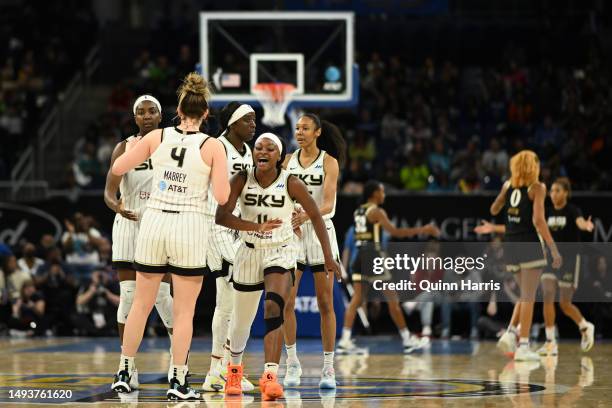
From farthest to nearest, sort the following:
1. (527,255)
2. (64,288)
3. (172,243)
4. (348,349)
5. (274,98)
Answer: (274,98)
(64,288)
(348,349)
(527,255)
(172,243)

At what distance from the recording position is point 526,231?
12516mm

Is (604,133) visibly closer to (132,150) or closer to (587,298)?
(587,298)

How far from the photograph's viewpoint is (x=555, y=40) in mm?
24469

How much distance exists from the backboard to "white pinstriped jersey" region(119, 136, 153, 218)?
7.75 metres

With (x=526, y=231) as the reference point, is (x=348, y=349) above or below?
below

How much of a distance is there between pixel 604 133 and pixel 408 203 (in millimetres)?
5108

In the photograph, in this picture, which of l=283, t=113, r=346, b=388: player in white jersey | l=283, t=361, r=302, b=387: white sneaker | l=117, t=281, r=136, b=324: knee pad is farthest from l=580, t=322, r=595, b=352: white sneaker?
l=117, t=281, r=136, b=324: knee pad

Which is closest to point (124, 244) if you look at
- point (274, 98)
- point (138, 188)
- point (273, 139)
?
point (138, 188)

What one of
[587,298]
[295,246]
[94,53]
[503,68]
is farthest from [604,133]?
[295,246]

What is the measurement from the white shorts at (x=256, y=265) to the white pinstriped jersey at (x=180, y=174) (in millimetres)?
618

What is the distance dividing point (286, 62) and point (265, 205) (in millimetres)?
9340

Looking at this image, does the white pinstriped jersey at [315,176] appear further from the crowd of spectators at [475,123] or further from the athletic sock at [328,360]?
the crowd of spectators at [475,123]

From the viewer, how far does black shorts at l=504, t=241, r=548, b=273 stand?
12.2 meters

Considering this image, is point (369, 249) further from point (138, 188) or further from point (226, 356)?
point (138, 188)
